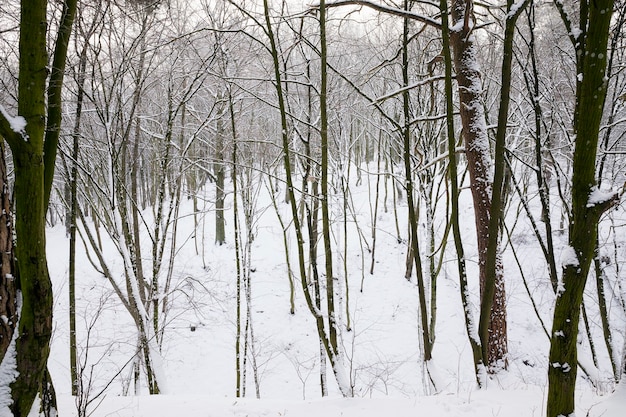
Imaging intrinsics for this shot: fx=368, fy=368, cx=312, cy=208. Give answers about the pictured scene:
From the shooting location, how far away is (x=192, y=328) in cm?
1185

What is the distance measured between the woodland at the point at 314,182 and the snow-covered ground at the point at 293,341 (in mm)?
96

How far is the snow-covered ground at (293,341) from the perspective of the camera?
3.83 meters

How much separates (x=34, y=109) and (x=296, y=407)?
336 cm

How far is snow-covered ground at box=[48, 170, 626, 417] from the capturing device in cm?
383

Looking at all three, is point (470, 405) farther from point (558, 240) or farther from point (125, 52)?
point (558, 240)

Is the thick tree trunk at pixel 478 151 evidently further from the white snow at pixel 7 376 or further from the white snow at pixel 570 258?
the white snow at pixel 7 376

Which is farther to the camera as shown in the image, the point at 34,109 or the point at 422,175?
the point at 422,175

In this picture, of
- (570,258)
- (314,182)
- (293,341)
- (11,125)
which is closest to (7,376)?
(11,125)

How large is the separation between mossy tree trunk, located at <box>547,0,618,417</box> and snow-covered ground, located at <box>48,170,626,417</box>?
1662 millimetres

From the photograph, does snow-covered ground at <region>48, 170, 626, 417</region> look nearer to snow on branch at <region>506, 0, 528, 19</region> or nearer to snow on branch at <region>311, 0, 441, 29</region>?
snow on branch at <region>506, 0, 528, 19</region>

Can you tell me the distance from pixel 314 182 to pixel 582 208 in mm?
8184

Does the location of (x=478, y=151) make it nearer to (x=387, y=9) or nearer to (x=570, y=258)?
(x=387, y=9)

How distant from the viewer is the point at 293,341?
37.5 feet

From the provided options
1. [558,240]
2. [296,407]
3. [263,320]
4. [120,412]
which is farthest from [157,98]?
[558,240]
